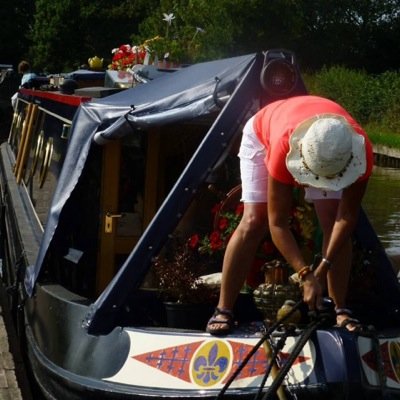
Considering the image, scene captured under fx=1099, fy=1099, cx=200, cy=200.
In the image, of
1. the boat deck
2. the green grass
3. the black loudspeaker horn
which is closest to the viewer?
the black loudspeaker horn

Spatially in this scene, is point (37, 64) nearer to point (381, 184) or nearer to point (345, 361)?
point (381, 184)

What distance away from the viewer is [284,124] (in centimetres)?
457

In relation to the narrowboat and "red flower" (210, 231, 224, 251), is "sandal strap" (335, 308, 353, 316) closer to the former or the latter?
the narrowboat

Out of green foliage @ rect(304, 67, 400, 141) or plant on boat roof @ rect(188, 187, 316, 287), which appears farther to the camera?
green foliage @ rect(304, 67, 400, 141)

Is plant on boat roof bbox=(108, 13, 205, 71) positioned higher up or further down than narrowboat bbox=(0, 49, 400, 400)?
higher up

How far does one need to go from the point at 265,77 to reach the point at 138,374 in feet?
4.79

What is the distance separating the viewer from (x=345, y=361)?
4.36 m


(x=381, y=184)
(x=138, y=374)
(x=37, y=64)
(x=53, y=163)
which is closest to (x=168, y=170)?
(x=53, y=163)

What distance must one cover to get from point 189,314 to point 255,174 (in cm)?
78

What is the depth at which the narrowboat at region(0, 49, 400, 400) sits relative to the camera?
4.48m

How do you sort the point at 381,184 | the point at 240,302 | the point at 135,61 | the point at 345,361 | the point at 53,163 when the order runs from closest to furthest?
the point at 345,361 → the point at 240,302 → the point at 53,163 → the point at 135,61 → the point at 381,184

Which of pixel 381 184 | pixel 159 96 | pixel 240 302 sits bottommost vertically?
pixel 381 184

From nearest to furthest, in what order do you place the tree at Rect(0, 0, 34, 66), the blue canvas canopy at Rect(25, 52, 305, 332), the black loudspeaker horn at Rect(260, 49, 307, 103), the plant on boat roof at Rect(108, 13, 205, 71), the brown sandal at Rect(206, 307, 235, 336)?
the brown sandal at Rect(206, 307, 235, 336) → the blue canvas canopy at Rect(25, 52, 305, 332) → the black loudspeaker horn at Rect(260, 49, 307, 103) → the plant on boat roof at Rect(108, 13, 205, 71) → the tree at Rect(0, 0, 34, 66)

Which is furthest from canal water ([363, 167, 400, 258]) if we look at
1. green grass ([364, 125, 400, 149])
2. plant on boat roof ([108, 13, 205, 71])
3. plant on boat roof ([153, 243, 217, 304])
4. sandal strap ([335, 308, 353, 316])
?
sandal strap ([335, 308, 353, 316])
